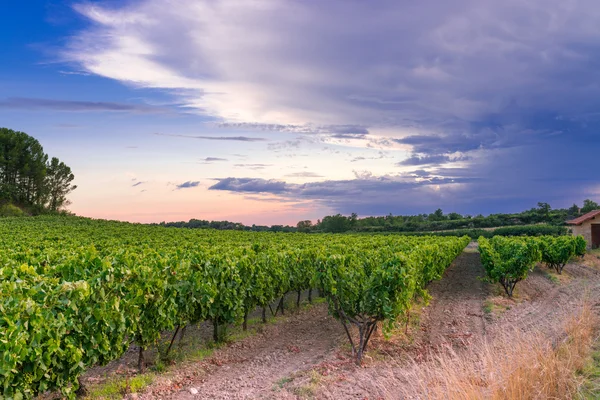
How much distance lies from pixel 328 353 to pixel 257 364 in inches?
71.4

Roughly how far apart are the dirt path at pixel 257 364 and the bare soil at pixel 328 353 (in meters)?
0.02

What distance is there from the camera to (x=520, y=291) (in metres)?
22.0

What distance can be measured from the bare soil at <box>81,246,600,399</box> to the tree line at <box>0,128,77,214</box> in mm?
75170

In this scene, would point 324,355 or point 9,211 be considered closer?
point 324,355

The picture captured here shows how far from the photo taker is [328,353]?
11.1 meters

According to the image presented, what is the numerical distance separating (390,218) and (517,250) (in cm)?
6612

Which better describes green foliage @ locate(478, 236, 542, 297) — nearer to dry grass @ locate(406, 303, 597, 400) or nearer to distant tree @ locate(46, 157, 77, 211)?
dry grass @ locate(406, 303, 597, 400)

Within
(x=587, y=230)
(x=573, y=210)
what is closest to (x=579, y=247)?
(x=587, y=230)

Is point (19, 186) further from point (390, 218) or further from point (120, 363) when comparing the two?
point (120, 363)

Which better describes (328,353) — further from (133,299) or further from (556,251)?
(556,251)

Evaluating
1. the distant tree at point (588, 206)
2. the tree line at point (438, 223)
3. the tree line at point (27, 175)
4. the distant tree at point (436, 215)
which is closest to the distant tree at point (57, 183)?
the tree line at point (27, 175)

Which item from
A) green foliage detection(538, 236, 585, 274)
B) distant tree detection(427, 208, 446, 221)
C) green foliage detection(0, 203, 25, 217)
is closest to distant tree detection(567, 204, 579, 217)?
distant tree detection(427, 208, 446, 221)

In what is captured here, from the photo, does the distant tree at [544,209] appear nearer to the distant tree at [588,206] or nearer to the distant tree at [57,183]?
the distant tree at [588,206]

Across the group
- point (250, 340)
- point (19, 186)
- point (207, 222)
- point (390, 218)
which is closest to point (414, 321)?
point (250, 340)
